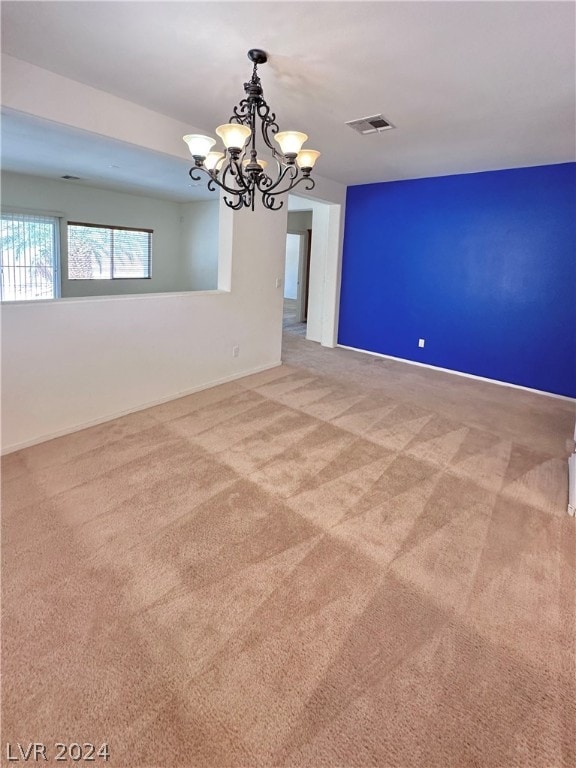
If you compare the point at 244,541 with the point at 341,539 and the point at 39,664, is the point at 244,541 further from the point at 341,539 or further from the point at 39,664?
the point at 39,664

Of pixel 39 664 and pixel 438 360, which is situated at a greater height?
pixel 438 360

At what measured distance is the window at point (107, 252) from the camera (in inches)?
297

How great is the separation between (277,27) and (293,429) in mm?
2654

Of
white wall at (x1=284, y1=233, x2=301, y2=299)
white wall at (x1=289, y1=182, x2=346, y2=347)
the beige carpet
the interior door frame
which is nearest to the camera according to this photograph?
the beige carpet

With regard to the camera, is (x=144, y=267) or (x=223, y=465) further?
(x=144, y=267)

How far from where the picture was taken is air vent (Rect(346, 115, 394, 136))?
3.36 metres

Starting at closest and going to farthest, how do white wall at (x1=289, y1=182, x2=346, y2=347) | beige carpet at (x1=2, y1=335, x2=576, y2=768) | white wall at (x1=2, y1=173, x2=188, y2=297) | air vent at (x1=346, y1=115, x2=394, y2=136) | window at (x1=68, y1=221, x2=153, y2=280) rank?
1. beige carpet at (x1=2, y1=335, x2=576, y2=768)
2. air vent at (x1=346, y1=115, x2=394, y2=136)
3. white wall at (x1=289, y1=182, x2=346, y2=347)
4. white wall at (x1=2, y1=173, x2=188, y2=297)
5. window at (x1=68, y1=221, x2=153, y2=280)

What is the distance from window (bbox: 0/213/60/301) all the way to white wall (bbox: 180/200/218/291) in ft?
8.66

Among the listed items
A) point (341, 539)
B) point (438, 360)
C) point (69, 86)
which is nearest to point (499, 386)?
point (438, 360)

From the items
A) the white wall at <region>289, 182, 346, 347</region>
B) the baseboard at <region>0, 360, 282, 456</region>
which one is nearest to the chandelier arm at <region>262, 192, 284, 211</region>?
the white wall at <region>289, 182, 346, 347</region>

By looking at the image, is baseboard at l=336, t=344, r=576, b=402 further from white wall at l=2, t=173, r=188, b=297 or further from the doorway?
white wall at l=2, t=173, r=188, b=297

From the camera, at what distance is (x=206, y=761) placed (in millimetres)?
1243

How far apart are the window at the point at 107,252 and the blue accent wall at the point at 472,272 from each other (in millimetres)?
4497

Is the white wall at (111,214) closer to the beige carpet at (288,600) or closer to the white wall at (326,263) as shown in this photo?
the white wall at (326,263)
